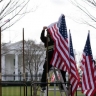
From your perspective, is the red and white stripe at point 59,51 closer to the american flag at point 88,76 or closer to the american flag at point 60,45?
the american flag at point 60,45

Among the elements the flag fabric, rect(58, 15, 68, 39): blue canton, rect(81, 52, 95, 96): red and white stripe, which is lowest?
rect(81, 52, 95, 96): red and white stripe

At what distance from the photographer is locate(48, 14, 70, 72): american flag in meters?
9.19

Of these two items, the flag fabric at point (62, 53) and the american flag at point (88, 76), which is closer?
the flag fabric at point (62, 53)

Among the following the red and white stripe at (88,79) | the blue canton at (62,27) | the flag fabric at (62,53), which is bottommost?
the red and white stripe at (88,79)

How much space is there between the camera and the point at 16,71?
51.2 m

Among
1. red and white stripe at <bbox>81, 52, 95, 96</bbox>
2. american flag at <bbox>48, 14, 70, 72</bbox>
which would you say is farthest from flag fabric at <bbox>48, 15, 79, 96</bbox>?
red and white stripe at <bbox>81, 52, 95, 96</bbox>

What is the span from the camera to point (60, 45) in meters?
9.24

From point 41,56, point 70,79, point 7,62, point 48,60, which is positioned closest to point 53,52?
point 48,60

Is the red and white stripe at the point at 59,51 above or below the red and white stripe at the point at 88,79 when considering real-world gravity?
above

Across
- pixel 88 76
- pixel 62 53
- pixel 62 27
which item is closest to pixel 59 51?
pixel 62 53

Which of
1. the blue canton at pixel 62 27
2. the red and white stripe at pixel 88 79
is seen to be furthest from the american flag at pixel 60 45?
the red and white stripe at pixel 88 79

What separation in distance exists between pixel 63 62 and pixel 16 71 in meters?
42.4

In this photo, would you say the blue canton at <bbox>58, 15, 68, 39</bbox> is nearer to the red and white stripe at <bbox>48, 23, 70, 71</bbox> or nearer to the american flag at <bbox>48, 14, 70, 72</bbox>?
the american flag at <bbox>48, 14, 70, 72</bbox>

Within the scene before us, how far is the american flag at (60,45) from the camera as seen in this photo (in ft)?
30.1
